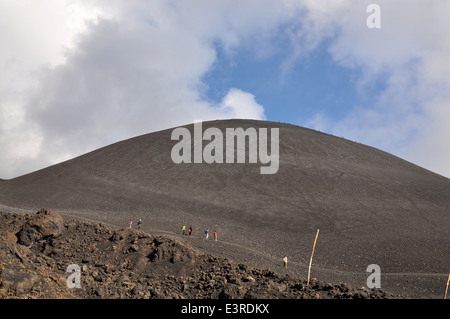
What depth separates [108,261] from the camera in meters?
12.9

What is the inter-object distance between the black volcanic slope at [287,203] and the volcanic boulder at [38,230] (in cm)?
936

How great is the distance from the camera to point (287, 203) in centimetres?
4031

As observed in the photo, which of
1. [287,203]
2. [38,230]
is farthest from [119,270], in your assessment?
[287,203]

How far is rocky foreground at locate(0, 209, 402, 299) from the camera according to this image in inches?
363

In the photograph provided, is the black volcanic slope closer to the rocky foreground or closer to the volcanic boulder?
the rocky foreground

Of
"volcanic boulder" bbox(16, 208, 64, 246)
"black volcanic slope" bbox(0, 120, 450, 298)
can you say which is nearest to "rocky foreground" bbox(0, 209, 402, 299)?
"volcanic boulder" bbox(16, 208, 64, 246)

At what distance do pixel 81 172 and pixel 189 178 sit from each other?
15.7 meters

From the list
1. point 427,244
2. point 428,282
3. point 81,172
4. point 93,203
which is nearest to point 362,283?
point 428,282

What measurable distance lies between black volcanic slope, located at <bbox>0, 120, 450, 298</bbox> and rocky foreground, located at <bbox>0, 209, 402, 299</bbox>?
8121 mm

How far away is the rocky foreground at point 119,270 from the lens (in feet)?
30.2

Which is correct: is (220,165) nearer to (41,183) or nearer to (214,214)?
(214,214)

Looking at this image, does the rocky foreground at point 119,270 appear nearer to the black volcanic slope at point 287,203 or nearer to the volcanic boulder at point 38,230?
the volcanic boulder at point 38,230

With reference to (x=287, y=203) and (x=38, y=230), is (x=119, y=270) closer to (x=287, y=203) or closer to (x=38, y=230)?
(x=38, y=230)

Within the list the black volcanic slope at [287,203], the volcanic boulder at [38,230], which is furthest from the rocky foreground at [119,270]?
the black volcanic slope at [287,203]
